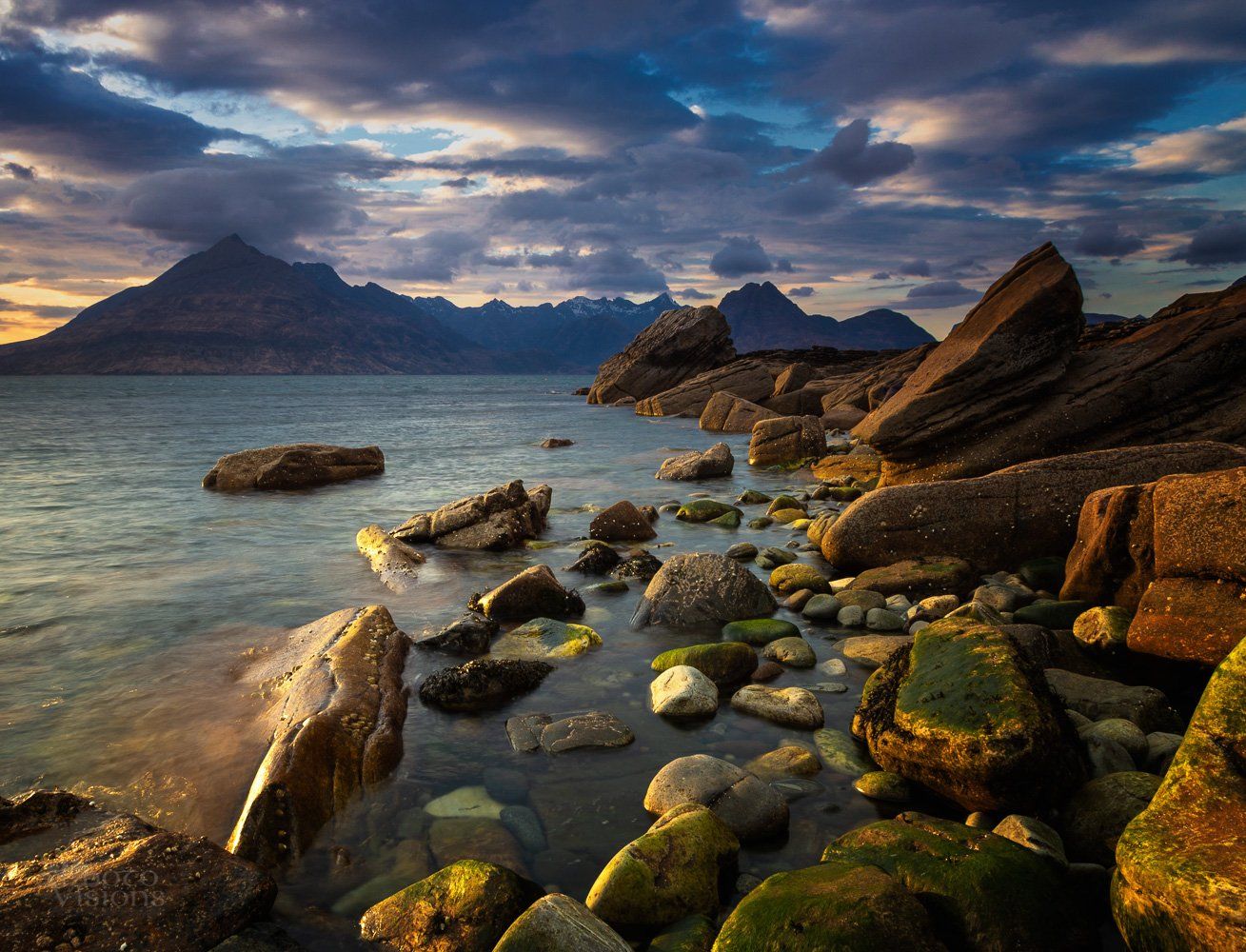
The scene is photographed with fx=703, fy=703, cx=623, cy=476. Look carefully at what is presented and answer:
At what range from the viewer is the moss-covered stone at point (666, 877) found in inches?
144

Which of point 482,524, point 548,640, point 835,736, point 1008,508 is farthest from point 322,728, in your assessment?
point 1008,508

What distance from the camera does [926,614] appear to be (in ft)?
26.7

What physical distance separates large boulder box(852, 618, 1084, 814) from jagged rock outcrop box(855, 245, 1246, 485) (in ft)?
31.6

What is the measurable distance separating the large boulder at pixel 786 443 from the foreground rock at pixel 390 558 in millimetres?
15698

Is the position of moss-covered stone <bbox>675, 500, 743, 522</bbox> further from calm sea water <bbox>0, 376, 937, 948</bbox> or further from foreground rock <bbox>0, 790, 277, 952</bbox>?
foreground rock <bbox>0, 790, 277, 952</bbox>

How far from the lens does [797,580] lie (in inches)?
384

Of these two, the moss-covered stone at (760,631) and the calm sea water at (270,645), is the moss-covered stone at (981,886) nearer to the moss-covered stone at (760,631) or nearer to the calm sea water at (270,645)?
the calm sea water at (270,645)

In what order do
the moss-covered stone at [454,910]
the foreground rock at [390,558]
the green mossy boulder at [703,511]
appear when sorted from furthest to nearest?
the green mossy boulder at [703,511], the foreground rock at [390,558], the moss-covered stone at [454,910]

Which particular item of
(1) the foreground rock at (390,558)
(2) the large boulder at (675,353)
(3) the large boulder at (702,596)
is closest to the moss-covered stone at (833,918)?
(3) the large boulder at (702,596)

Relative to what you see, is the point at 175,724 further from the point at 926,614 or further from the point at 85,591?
the point at 926,614

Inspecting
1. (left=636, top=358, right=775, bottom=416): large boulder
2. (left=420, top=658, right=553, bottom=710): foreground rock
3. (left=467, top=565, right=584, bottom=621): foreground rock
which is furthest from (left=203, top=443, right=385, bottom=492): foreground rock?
(left=636, top=358, right=775, bottom=416): large boulder

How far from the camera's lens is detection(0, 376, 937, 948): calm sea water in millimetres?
4559

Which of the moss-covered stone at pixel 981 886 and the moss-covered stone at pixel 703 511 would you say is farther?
the moss-covered stone at pixel 703 511

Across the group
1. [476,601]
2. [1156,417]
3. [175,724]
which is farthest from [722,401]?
[175,724]
